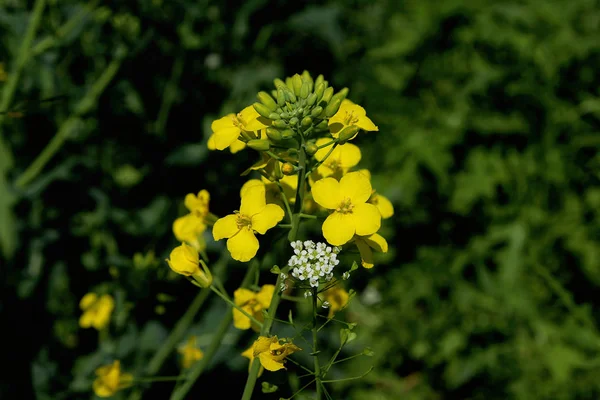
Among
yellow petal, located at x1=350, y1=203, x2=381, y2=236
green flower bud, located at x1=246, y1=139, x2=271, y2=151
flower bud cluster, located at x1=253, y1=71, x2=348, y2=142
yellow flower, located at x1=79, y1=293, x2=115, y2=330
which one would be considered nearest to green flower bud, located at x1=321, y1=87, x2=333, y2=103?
flower bud cluster, located at x1=253, y1=71, x2=348, y2=142

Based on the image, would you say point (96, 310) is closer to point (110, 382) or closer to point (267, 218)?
point (110, 382)

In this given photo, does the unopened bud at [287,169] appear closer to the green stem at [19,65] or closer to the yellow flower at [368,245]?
the yellow flower at [368,245]

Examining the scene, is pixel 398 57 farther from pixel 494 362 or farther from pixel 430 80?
pixel 494 362

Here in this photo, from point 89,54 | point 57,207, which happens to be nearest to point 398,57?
point 89,54

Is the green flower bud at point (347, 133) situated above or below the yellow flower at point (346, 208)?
above

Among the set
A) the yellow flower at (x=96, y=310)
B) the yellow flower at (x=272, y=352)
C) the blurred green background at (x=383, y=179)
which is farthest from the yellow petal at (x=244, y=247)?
the yellow flower at (x=96, y=310)

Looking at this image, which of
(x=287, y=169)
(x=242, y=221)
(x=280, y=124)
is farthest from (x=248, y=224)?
(x=280, y=124)
